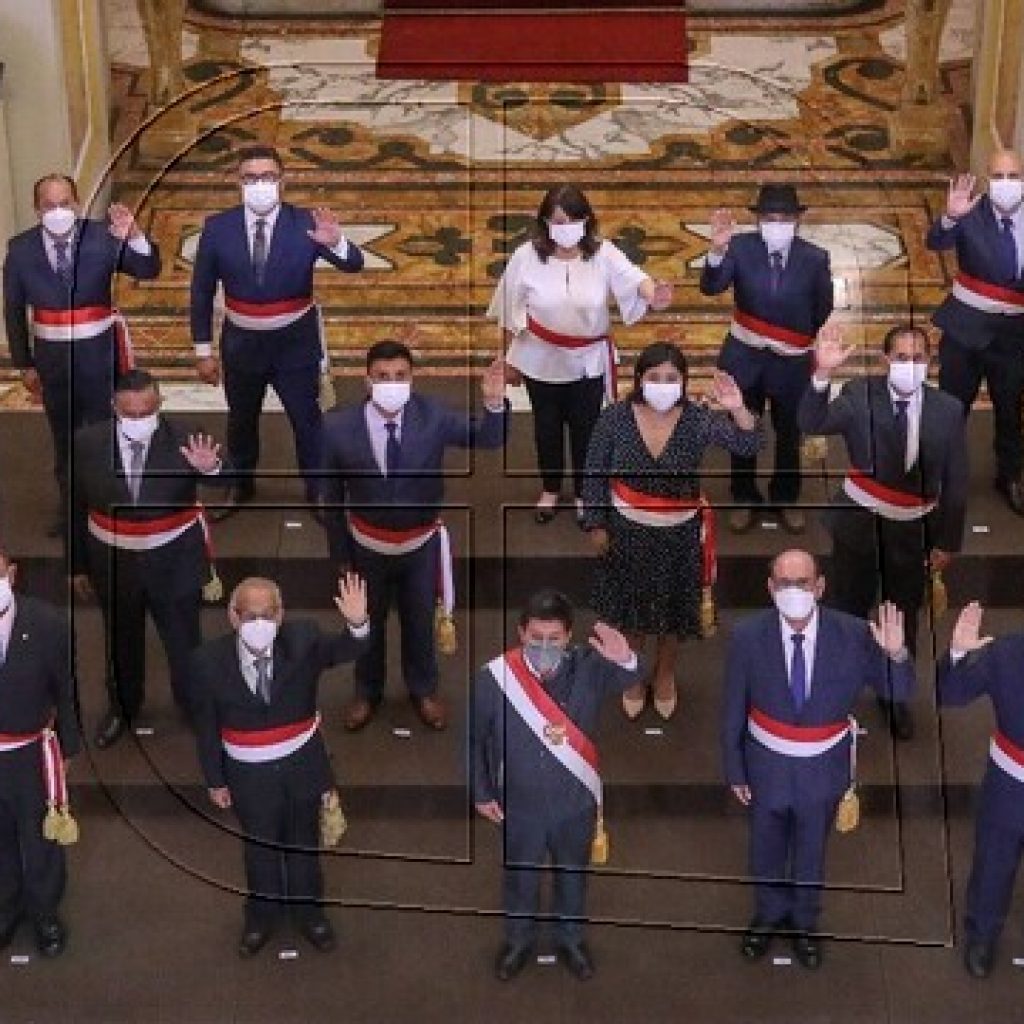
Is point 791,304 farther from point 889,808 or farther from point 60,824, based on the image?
point 60,824

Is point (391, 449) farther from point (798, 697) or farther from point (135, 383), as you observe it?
point (798, 697)

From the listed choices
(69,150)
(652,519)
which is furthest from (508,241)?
(652,519)

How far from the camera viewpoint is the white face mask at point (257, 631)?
26.4 ft

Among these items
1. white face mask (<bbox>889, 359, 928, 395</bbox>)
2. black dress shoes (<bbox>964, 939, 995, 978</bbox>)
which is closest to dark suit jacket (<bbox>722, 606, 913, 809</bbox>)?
black dress shoes (<bbox>964, 939, 995, 978</bbox>)

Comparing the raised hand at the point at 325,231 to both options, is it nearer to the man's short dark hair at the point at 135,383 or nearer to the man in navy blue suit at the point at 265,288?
the man in navy blue suit at the point at 265,288

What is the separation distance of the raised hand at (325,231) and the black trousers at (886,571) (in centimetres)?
192

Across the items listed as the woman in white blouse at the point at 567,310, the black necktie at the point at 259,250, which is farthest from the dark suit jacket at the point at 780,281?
the black necktie at the point at 259,250

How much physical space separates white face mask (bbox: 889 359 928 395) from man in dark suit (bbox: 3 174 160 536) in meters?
2.56

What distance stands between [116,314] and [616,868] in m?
2.58

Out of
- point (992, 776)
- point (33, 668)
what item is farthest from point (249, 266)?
point (992, 776)

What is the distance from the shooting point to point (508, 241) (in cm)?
1242

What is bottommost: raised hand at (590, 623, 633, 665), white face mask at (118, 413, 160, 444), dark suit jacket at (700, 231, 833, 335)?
raised hand at (590, 623, 633, 665)

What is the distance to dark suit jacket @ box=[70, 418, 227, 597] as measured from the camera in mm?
8883

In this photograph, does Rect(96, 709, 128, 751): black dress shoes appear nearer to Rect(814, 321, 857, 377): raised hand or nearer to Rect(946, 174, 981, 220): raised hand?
Rect(814, 321, 857, 377): raised hand
